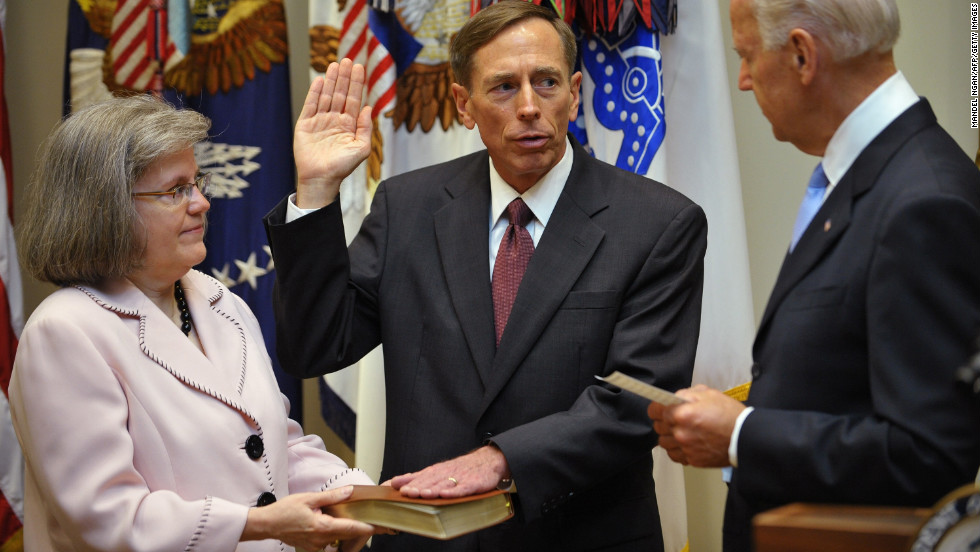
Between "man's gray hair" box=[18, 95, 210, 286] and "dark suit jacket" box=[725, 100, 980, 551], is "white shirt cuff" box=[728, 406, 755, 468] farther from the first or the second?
"man's gray hair" box=[18, 95, 210, 286]

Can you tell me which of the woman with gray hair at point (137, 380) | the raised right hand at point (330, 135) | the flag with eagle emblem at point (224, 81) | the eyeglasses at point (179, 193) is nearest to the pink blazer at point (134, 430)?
the woman with gray hair at point (137, 380)

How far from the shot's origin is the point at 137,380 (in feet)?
6.21

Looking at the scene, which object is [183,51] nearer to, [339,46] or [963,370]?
Answer: [339,46]

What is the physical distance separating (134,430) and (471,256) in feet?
2.99

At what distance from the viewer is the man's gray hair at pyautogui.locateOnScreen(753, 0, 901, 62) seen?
1.64 metres

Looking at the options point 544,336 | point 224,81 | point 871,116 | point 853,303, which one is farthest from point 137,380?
point 224,81

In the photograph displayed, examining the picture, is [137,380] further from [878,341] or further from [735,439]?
[878,341]

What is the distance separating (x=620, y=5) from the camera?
10.6 ft

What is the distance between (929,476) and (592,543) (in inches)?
37.7

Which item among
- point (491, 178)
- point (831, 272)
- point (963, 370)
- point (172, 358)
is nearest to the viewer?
point (963, 370)

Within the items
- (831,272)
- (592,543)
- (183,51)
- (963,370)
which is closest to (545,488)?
(592,543)

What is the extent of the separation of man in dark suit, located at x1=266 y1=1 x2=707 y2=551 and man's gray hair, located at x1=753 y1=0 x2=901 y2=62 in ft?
2.41

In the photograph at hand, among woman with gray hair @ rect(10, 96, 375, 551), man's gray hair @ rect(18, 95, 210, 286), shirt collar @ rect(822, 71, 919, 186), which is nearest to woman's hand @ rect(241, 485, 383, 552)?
woman with gray hair @ rect(10, 96, 375, 551)

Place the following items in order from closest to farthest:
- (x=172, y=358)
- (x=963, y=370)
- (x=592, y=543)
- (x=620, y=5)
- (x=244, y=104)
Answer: (x=963, y=370), (x=172, y=358), (x=592, y=543), (x=620, y=5), (x=244, y=104)
